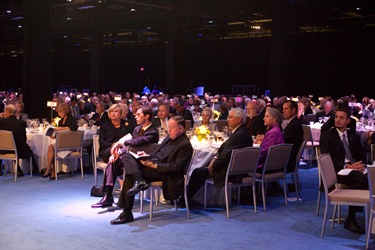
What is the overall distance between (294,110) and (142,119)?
2534mm

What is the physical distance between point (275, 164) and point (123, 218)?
2.28 m

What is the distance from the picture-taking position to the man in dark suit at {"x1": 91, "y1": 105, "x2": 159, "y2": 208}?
7329 mm

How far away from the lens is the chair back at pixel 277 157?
7262 mm

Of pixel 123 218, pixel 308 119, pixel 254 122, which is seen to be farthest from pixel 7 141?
pixel 308 119

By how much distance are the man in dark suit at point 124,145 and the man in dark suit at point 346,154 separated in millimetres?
2320

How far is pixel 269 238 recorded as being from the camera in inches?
238

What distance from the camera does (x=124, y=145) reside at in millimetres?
7480

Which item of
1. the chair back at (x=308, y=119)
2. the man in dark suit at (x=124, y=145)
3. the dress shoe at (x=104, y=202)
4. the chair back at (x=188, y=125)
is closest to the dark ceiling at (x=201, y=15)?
the chair back at (x=188, y=125)

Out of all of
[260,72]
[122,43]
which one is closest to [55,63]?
[122,43]

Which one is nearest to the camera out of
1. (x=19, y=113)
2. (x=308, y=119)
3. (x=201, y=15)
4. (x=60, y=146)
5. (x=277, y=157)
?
(x=277, y=157)

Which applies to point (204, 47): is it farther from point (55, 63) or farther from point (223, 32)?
point (55, 63)

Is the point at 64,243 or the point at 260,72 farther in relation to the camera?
the point at 260,72

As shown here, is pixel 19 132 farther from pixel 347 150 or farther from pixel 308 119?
pixel 308 119

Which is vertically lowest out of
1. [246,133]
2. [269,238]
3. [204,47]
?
[269,238]
